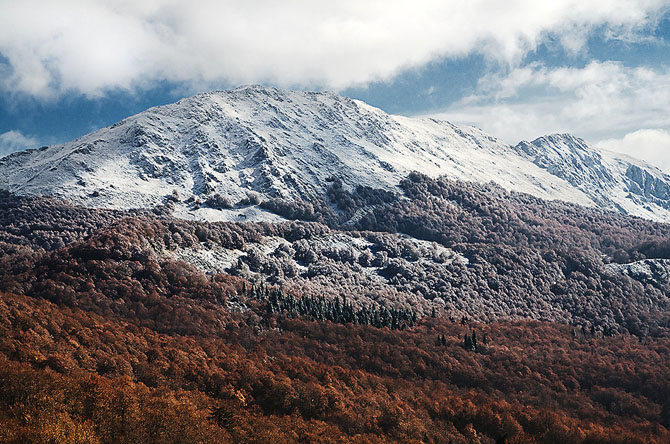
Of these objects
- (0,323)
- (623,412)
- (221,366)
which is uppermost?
(0,323)

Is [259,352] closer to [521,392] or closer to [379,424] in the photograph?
[379,424]

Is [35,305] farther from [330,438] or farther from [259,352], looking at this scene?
[330,438]

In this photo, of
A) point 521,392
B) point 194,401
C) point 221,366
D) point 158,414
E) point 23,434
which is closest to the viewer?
point 23,434

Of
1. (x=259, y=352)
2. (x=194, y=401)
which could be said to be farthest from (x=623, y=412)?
(x=194, y=401)

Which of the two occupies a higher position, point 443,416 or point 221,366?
point 221,366

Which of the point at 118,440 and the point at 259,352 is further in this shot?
the point at 259,352

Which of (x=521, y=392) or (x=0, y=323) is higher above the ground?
(x=0, y=323)

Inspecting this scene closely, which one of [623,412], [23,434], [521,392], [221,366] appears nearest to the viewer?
[23,434]

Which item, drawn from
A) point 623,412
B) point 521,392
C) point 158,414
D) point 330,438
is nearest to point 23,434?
point 158,414

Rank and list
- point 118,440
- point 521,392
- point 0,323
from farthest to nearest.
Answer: point 521,392
point 0,323
point 118,440
